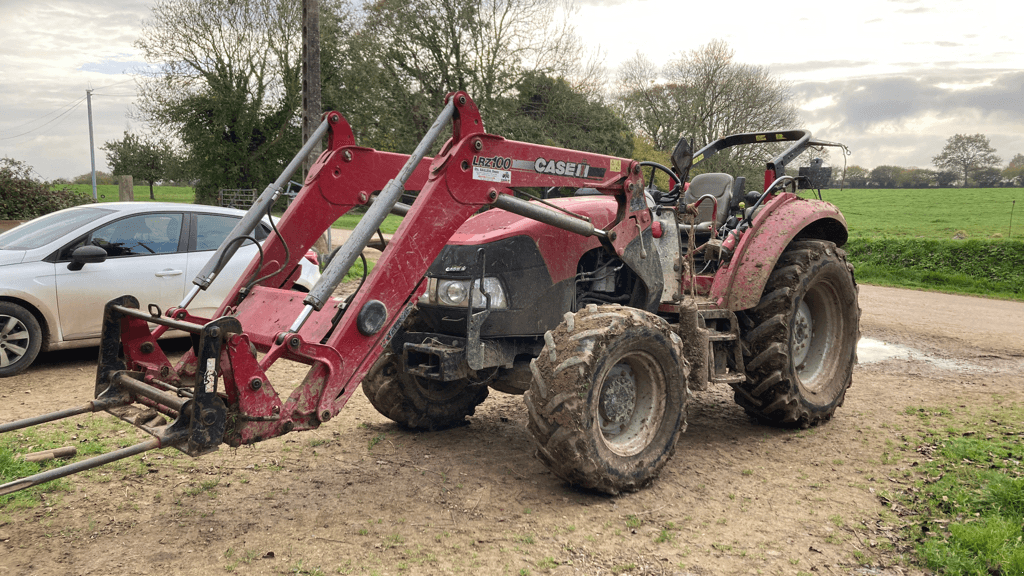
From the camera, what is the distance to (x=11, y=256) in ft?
22.6

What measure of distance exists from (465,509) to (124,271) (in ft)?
16.3

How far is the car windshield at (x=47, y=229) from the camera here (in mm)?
7121

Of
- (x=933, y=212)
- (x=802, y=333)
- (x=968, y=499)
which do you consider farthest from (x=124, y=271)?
(x=933, y=212)

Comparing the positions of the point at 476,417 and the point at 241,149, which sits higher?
the point at 241,149

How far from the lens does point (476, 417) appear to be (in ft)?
19.6

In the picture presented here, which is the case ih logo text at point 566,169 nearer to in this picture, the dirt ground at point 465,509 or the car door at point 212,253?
the dirt ground at point 465,509

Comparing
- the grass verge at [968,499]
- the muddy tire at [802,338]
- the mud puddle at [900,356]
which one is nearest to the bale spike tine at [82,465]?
the grass verge at [968,499]

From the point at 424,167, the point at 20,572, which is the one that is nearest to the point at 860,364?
the point at 424,167

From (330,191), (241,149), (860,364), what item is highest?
(241,149)

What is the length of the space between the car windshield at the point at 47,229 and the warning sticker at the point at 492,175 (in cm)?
524

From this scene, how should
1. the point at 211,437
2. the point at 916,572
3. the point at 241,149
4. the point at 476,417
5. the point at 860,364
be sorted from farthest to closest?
the point at 241,149 → the point at 860,364 → the point at 476,417 → the point at 916,572 → the point at 211,437

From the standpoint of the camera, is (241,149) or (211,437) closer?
(211,437)

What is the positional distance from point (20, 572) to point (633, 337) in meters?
3.17

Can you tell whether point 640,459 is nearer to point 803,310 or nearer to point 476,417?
point 476,417
